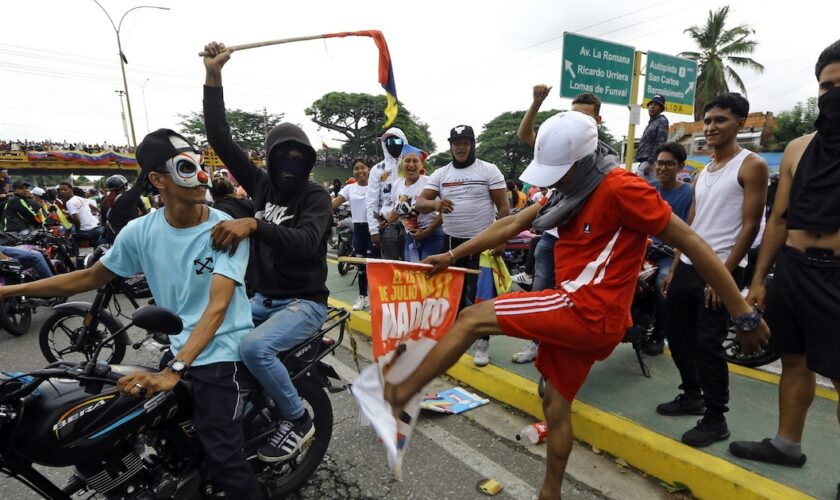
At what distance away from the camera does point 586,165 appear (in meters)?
1.97

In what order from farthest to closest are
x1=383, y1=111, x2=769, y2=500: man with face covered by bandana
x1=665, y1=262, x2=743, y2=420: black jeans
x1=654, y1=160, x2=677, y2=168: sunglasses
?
x1=654, y1=160, x2=677, y2=168: sunglasses → x1=665, y1=262, x2=743, y2=420: black jeans → x1=383, y1=111, x2=769, y2=500: man with face covered by bandana

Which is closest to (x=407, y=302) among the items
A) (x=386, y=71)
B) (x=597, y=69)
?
(x=386, y=71)

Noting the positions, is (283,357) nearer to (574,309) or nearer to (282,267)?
(282,267)

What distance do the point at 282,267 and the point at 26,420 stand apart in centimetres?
123

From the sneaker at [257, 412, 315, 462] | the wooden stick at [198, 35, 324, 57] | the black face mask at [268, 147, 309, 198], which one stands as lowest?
the sneaker at [257, 412, 315, 462]

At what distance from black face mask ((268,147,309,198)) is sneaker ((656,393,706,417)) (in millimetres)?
2819

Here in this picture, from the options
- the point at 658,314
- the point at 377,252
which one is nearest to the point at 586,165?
the point at 658,314

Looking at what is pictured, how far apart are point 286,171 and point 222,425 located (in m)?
1.39

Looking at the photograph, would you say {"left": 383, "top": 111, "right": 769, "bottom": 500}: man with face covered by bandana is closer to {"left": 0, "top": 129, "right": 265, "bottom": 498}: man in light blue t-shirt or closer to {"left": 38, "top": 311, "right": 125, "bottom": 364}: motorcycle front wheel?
{"left": 0, "top": 129, "right": 265, "bottom": 498}: man in light blue t-shirt

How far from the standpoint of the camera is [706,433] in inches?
103

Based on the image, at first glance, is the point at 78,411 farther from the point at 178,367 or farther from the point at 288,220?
the point at 288,220

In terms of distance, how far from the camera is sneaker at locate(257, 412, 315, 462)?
7.38 ft

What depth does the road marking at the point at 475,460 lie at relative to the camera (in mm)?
2490

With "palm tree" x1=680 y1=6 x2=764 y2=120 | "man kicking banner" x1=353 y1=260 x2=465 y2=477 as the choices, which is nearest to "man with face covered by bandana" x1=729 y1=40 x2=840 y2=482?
"man kicking banner" x1=353 y1=260 x2=465 y2=477
